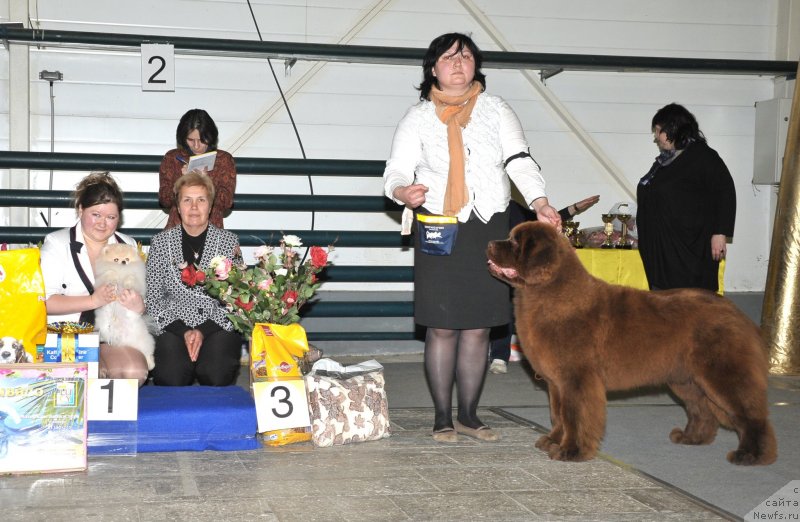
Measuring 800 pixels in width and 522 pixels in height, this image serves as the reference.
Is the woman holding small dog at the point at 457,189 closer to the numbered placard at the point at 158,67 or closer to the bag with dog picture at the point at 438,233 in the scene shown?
the bag with dog picture at the point at 438,233

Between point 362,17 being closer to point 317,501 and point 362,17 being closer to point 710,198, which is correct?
point 710,198

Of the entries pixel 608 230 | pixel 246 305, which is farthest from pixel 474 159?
pixel 608 230

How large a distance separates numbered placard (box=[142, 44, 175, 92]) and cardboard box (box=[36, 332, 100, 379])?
11.0ft

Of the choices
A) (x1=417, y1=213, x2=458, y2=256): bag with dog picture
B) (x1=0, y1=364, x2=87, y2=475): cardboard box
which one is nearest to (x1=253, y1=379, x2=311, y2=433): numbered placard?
(x1=0, y1=364, x2=87, y2=475): cardboard box

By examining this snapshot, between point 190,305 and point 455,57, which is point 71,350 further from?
point 455,57

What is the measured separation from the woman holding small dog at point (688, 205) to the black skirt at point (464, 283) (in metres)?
1.78

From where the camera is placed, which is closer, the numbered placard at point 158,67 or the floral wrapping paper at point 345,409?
the floral wrapping paper at point 345,409

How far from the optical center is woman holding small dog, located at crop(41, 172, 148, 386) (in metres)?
3.92

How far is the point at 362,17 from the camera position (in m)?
7.16

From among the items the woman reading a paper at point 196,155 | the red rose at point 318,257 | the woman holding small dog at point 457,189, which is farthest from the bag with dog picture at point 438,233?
the woman reading a paper at point 196,155

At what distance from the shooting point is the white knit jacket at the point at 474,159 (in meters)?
3.91

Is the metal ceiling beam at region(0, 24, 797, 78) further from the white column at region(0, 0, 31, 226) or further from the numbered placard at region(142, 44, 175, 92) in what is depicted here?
the white column at region(0, 0, 31, 226)

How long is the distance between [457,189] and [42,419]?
74.5 inches

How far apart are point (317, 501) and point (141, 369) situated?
4.14ft
